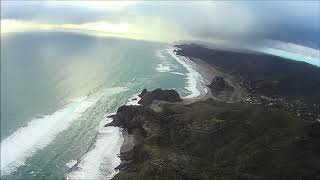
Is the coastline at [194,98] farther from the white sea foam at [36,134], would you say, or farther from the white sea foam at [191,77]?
the white sea foam at [36,134]

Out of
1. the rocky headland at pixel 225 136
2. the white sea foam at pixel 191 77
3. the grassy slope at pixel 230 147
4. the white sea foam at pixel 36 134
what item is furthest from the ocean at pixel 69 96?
the grassy slope at pixel 230 147

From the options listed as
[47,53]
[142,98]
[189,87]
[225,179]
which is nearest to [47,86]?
[142,98]

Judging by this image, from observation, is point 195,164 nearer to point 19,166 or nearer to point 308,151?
point 308,151

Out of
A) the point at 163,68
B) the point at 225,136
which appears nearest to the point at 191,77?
the point at 163,68

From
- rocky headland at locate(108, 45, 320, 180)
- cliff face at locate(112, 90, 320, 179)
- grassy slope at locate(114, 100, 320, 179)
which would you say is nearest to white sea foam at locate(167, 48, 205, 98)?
rocky headland at locate(108, 45, 320, 180)

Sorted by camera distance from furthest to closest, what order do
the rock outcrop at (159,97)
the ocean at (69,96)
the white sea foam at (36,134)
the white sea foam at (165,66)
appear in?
the white sea foam at (165,66) → the rock outcrop at (159,97) → the ocean at (69,96) → the white sea foam at (36,134)

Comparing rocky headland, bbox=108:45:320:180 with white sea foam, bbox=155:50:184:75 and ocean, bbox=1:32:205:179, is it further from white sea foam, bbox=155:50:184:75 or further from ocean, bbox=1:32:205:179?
white sea foam, bbox=155:50:184:75

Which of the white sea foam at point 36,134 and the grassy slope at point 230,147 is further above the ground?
the grassy slope at point 230,147
